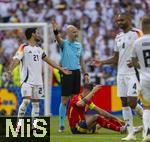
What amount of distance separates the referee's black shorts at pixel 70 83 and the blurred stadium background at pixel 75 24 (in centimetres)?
594

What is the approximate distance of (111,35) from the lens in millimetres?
29562

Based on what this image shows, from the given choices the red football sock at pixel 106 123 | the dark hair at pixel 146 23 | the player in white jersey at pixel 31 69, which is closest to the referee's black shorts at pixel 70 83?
the player in white jersey at pixel 31 69

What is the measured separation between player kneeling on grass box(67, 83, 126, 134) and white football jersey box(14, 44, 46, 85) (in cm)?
94

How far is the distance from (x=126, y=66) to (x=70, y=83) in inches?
134

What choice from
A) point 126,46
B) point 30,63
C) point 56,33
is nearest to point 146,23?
point 126,46

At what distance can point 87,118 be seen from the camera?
16.5 meters

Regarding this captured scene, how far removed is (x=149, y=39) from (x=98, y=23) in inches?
717

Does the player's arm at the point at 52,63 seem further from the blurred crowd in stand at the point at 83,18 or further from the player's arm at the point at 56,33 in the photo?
the blurred crowd in stand at the point at 83,18

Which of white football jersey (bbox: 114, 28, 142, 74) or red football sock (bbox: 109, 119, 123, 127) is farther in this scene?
red football sock (bbox: 109, 119, 123, 127)

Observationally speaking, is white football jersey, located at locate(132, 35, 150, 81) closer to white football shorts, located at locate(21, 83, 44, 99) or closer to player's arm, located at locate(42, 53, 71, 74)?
player's arm, located at locate(42, 53, 71, 74)

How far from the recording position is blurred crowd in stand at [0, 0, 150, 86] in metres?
28.2

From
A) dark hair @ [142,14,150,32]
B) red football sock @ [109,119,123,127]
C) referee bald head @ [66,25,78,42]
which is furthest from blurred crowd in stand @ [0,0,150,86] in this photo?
dark hair @ [142,14,150,32]

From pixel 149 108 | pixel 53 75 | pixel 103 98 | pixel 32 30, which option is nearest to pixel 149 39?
pixel 149 108

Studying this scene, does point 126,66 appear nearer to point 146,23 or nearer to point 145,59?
point 145,59
